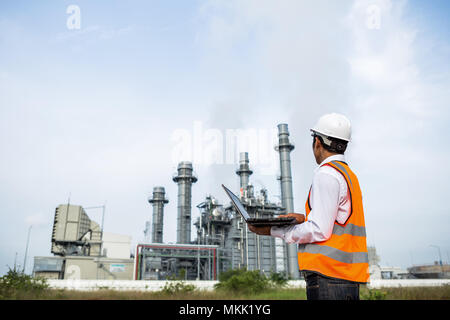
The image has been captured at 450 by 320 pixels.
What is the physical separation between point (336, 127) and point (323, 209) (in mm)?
639

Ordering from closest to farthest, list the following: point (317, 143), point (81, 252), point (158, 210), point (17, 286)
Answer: point (317, 143) < point (17, 286) < point (81, 252) < point (158, 210)

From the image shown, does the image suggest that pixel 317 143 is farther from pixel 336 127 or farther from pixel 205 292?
pixel 205 292

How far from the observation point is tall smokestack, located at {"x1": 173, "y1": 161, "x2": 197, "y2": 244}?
43.7 m

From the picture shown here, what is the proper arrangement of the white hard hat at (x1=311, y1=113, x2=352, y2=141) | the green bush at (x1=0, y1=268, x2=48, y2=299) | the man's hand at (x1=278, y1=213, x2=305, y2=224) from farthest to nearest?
the green bush at (x1=0, y1=268, x2=48, y2=299), the white hard hat at (x1=311, y1=113, x2=352, y2=141), the man's hand at (x1=278, y1=213, x2=305, y2=224)

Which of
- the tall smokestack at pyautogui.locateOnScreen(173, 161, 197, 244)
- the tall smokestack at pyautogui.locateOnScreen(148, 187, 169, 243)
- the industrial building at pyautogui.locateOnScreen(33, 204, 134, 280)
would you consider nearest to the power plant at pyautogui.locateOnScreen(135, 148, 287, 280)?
the tall smokestack at pyautogui.locateOnScreen(173, 161, 197, 244)

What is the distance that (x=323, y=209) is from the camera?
6.68 ft

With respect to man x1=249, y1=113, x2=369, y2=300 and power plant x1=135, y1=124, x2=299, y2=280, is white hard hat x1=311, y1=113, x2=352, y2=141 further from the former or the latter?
power plant x1=135, y1=124, x2=299, y2=280

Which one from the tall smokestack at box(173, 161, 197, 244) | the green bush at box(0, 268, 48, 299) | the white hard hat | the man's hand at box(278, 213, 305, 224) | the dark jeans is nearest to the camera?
the dark jeans

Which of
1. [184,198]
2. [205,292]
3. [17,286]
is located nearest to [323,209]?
[17,286]

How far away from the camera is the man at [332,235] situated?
2.01 m

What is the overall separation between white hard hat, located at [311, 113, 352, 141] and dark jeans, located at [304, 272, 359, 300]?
0.95 meters

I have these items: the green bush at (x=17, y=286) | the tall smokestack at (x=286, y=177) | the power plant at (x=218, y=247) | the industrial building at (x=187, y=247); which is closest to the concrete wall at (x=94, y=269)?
the industrial building at (x=187, y=247)
